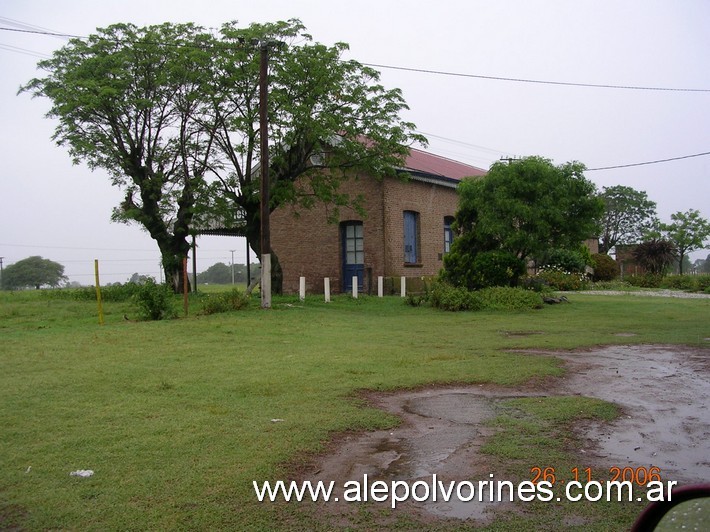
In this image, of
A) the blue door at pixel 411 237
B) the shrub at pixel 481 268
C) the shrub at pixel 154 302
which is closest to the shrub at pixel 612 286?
the blue door at pixel 411 237

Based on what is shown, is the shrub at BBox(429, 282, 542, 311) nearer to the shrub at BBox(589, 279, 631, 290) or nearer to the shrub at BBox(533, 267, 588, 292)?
the shrub at BBox(533, 267, 588, 292)

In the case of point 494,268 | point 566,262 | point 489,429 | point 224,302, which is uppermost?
point 566,262

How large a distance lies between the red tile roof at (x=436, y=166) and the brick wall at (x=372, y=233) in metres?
0.92

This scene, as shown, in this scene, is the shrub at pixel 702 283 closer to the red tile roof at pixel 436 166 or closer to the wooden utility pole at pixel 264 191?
the red tile roof at pixel 436 166

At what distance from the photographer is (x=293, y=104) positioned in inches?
820

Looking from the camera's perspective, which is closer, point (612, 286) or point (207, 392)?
point (207, 392)

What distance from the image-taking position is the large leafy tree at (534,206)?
68.4 ft

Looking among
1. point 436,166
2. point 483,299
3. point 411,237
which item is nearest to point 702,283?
point 436,166

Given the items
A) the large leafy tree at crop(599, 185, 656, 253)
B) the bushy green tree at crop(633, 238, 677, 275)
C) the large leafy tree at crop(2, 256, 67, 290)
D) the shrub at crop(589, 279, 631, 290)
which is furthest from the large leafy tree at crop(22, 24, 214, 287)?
the large leafy tree at crop(599, 185, 656, 253)

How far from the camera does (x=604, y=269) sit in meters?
43.5

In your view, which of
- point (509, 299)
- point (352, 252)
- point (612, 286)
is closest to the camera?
point (509, 299)

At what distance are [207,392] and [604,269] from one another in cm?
4020

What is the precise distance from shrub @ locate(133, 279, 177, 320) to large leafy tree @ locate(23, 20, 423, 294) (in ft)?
18.0

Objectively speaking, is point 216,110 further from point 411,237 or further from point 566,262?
point 566,262
